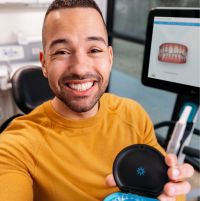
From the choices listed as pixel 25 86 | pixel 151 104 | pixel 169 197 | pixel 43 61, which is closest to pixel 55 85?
pixel 43 61

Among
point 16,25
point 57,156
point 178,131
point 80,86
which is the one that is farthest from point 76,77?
point 16,25

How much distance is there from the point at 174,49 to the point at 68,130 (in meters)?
0.51

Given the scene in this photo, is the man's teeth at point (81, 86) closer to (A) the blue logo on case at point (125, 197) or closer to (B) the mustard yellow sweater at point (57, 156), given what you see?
(B) the mustard yellow sweater at point (57, 156)

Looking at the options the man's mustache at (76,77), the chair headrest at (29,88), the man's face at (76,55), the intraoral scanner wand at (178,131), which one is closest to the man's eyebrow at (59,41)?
the man's face at (76,55)

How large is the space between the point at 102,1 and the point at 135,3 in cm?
39

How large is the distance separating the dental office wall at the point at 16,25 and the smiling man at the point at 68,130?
4.91 ft

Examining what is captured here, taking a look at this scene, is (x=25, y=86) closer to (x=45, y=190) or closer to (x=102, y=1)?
(x=45, y=190)

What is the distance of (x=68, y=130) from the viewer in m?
0.80

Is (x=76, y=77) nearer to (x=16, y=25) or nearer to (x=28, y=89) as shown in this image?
(x=28, y=89)

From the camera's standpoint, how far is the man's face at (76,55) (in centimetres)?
73

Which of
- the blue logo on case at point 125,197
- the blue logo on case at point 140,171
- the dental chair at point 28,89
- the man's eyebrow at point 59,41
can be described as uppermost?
the man's eyebrow at point 59,41

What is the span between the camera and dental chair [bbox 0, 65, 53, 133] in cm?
150

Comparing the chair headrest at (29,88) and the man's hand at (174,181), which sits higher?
the man's hand at (174,181)

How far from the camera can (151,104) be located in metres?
2.62
